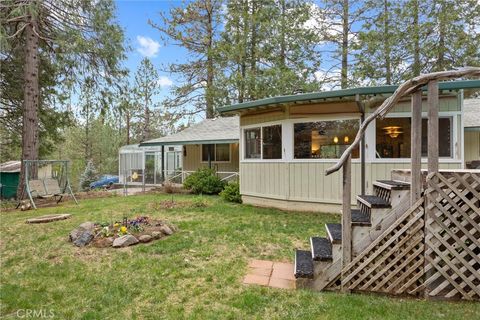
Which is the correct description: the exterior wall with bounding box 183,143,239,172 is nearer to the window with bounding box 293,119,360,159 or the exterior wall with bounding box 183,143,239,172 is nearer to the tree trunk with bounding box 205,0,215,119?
the tree trunk with bounding box 205,0,215,119

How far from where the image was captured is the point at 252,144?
878cm

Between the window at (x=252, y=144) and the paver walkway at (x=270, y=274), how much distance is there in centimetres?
460

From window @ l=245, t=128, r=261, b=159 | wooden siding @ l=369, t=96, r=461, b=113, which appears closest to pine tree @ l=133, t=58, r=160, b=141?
window @ l=245, t=128, r=261, b=159

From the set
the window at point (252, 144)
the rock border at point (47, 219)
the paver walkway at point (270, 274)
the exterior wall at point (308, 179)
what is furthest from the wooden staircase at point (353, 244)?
the rock border at point (47, 219)

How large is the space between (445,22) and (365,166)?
38.6 feet

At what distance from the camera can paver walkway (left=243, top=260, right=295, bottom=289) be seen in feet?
11.4

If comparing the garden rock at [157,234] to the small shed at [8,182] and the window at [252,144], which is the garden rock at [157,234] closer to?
the window at [252,144]

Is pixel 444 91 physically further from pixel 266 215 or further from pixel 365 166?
pixel 266 215

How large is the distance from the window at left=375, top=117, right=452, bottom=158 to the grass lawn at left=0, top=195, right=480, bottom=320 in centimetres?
226

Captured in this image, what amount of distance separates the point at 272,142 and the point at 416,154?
500 cm

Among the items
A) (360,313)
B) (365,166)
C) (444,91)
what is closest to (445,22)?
(444,91)

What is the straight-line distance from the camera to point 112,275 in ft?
12.3

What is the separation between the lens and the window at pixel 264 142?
7898 millimetres

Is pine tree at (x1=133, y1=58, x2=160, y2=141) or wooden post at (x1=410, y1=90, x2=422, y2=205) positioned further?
pine tree at (x1=133, y1=58, x2=160, y2=141)
